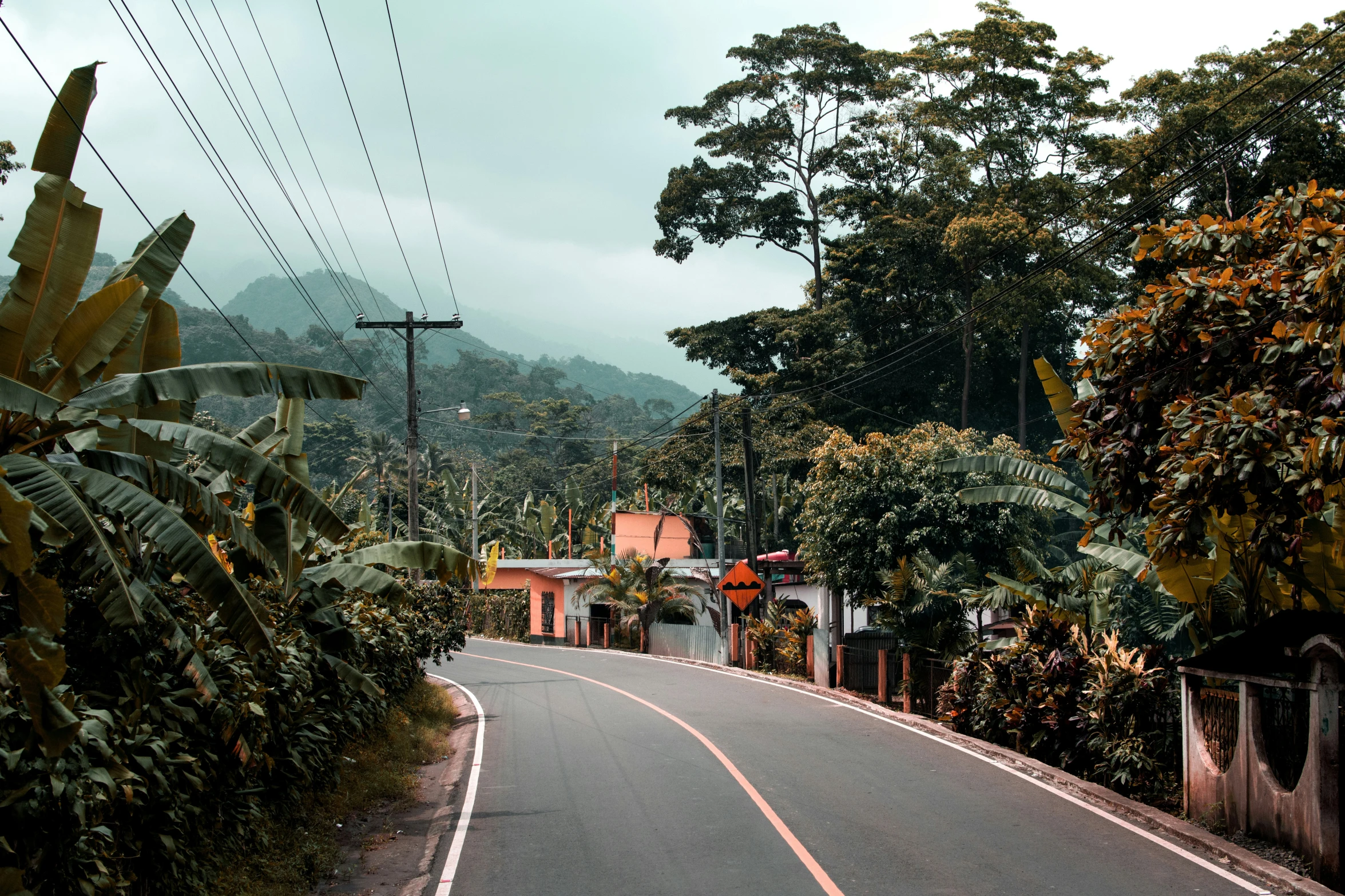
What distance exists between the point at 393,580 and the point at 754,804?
4.83 m

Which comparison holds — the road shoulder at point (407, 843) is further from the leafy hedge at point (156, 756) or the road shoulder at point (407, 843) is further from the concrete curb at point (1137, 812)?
the concrete curb at point (1137, 812)

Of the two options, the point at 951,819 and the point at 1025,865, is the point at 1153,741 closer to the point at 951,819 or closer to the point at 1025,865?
the point at 951,819

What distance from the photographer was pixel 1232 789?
33.3 ft

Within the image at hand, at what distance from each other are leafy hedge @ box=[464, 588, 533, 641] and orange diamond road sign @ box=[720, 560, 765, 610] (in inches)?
885

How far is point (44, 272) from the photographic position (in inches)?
295

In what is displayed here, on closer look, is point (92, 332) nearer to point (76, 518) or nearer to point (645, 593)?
point (76, 518)

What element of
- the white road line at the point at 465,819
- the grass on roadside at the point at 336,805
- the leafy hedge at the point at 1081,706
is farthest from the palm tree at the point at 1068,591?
the grass on roadside at the point at 336,805

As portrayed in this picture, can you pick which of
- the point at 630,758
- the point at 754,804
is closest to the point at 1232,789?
the point at 754,804

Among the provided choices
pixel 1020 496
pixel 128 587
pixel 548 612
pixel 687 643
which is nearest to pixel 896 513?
pixel 1020 496

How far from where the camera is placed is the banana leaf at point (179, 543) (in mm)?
7070

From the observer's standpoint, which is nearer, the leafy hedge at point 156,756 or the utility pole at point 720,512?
the leafy hedge at point 156,756

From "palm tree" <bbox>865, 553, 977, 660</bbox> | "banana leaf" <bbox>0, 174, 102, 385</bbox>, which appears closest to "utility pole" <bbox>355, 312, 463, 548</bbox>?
"palm tree" <bbox>865, 553, 977, 660</bbox>

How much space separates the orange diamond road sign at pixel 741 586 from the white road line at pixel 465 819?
858 cm

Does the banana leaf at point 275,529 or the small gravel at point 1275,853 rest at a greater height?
the banana leaf at point 275,529
